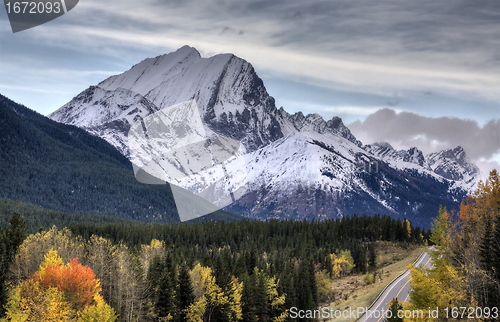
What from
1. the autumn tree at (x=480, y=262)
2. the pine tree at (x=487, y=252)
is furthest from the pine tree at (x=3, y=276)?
the pine tree at (x=487, y=252)

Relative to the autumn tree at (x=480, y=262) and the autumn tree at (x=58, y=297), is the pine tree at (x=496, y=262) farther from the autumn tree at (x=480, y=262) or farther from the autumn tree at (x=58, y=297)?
the autumn tree at (x=58, y=297)

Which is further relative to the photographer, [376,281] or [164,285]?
[376,281]

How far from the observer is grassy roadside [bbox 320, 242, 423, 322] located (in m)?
85.4

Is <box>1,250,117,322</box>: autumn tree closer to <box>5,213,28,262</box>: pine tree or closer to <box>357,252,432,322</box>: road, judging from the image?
<box>5,213,28,262</box>: pine tree

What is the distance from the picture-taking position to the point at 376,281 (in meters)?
108

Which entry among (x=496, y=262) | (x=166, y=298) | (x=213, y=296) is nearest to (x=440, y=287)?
(x=496, y=262)

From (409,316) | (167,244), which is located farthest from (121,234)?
(409,316)

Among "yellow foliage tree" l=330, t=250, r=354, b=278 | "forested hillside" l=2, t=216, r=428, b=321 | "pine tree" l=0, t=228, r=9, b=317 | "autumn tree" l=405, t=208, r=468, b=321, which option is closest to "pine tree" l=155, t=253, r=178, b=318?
"forested hillside" l=2, t=216, r=428, b=321

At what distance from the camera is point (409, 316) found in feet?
172

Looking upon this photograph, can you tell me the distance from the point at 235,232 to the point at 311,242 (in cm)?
3485

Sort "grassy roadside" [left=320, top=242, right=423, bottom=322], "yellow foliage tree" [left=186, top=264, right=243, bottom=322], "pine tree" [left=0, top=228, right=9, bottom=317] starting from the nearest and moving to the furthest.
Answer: "pine tree" [left=0, top=228, right=9, bottom=317]
"yellow foliage tree" [left=186, top=264, right=243, bottom=322]
"grassy roadside" [left=320, top=242, right=423, bottom=322]

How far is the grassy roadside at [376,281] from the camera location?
85438 mm

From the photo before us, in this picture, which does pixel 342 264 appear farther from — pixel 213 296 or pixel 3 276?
pixel 3 276

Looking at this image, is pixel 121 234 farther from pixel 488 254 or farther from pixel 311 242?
pixel 488 254
